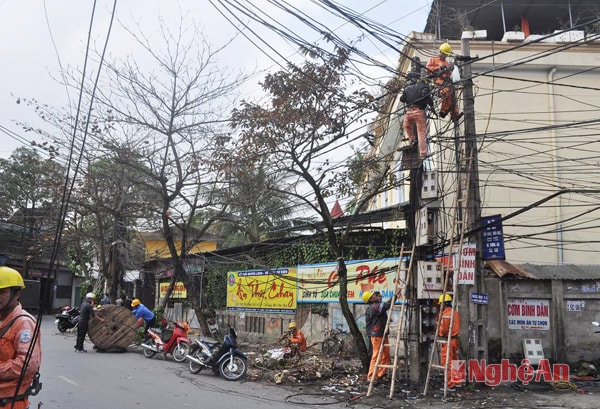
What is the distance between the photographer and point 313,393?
10.1 m

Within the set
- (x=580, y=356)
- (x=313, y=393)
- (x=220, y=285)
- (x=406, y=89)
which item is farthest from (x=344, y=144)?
(x=220, y=285)

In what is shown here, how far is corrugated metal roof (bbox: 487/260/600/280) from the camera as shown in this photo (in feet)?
42.8

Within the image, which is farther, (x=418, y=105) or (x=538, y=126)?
(x=538, y=126)

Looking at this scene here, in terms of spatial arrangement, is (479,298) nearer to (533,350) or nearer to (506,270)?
(506,270)

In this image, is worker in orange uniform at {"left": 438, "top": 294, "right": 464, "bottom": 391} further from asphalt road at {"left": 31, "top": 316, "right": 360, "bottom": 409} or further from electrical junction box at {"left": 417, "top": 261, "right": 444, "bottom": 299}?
asphalt road at {"left": 31, "top": 316, "right": 360, "bottom": 409}

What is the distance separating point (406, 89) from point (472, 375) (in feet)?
17.7

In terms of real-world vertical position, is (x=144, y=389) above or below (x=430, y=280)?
below

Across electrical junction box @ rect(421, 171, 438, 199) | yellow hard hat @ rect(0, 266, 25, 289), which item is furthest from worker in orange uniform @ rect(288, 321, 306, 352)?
yellow hard hat @ rect(0, 266, 25, 289)

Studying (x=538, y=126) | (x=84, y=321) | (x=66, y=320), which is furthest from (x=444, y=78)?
(x=66, y=320)

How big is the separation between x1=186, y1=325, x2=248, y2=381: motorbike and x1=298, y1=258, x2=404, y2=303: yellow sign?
10.8 ft

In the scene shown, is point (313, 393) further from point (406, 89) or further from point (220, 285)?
point (220, 285)

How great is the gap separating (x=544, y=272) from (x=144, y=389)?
9730 mm

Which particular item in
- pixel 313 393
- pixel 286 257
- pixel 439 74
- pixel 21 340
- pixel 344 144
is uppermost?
pixel 439 74

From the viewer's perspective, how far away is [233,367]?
11461mm
